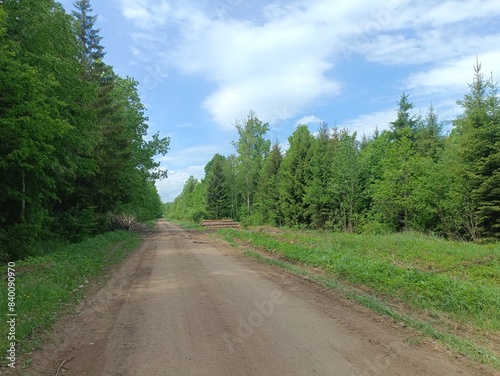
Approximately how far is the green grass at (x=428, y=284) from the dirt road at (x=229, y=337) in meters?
0.56

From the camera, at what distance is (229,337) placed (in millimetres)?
5172

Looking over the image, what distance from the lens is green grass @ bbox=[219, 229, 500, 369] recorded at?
573cm

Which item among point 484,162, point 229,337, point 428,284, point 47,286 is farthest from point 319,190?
point 229,337

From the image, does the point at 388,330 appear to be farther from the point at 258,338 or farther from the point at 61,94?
the point at 61,94

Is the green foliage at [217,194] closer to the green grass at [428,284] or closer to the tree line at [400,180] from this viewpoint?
the tree line at [400,180]

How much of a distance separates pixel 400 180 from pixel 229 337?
22323 millimetres

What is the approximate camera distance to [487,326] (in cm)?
575

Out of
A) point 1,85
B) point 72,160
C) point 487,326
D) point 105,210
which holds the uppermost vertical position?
point 1,85

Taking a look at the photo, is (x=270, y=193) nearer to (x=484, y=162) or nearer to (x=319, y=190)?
(x=319, y=190)

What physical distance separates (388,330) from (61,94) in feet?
45.2

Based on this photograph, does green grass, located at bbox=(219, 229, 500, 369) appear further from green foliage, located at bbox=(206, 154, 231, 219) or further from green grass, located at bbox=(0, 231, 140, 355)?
green foliage, located at bbox=(206, 154, 231, 219)

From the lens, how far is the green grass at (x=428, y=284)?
A: 5.73m

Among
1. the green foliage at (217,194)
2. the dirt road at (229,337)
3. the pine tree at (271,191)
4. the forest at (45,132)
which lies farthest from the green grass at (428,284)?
the green foliage at (217,194)

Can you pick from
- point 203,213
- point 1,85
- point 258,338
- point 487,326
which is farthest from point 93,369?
point 203,213
